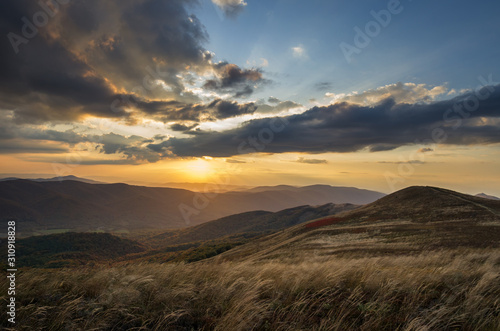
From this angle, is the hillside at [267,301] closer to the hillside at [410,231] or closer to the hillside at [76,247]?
the hillside at [410,231]

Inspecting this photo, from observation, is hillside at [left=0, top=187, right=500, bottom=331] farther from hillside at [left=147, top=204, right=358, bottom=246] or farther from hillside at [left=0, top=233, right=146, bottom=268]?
hillside at [left=147, top=204, right=358, bottom=246]

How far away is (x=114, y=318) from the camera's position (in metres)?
4.65

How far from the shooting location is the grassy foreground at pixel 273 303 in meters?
4.44

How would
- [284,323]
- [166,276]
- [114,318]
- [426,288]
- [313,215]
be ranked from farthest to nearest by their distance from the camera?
[313,215] → [166,276] → [426,288] → [114,318] → [284,323]

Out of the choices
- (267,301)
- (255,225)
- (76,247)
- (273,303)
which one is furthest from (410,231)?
(76,247)

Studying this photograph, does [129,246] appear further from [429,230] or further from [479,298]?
[479,298]

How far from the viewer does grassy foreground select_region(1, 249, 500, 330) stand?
444 centimetres

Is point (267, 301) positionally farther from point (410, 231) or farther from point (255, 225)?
point (255, 225)

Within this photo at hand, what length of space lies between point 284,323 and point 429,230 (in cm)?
3382

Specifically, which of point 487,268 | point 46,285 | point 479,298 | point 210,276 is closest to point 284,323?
point 210,276

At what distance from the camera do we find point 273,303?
5117 millimetres

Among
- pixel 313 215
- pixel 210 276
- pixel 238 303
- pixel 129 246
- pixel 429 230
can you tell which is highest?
pixel 238 303

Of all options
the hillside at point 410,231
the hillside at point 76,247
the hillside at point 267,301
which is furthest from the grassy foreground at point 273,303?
the hillside at point 76,247

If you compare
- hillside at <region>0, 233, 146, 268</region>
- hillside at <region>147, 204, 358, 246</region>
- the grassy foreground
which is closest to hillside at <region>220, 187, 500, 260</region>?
the grassy foreground
